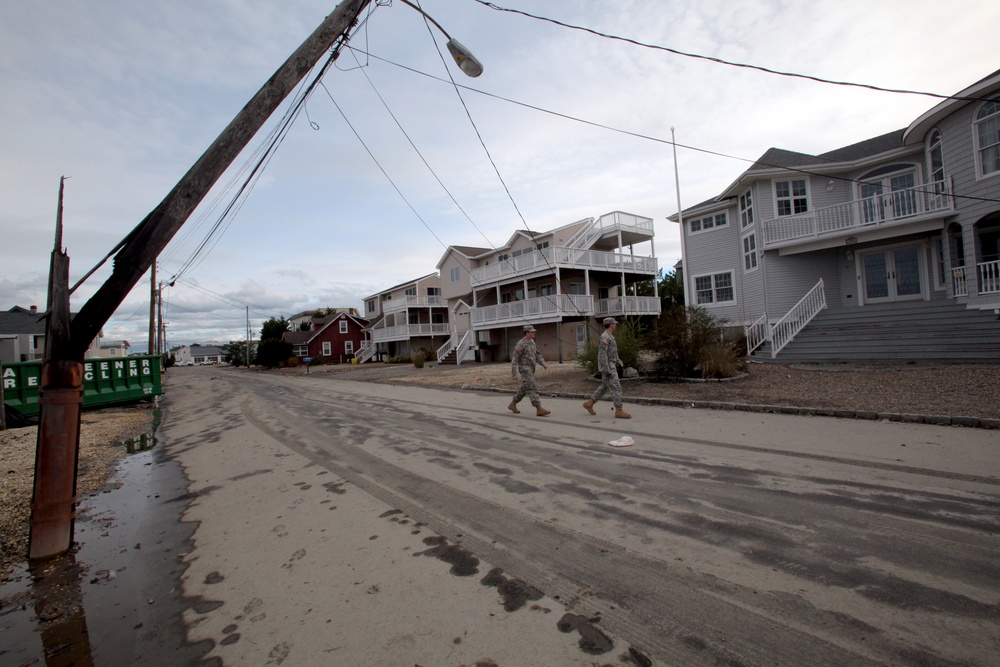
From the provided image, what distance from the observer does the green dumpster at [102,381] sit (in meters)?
14.0

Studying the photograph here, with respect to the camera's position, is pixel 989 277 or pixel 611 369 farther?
pixel 989 277

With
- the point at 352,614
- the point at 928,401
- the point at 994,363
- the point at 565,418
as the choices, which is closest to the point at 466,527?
the point at 352,614

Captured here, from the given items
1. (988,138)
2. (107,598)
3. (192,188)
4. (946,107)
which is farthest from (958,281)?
(107,598)

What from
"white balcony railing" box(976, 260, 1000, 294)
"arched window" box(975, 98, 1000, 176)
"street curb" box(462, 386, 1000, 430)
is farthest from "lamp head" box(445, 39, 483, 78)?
"arched window" box(975, 98, 1000, 176)

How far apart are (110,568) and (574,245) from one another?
26849mm

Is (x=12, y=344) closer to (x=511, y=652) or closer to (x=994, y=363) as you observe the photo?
(x=511, y=652)

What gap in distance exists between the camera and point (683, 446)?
6680 mm

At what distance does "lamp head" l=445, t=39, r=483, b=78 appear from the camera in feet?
23.4

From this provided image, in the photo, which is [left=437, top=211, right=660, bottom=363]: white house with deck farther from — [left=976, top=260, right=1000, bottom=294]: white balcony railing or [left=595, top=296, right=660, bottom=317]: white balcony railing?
[left=976, top=260, right=1000, bottom=294]: white balcony railing

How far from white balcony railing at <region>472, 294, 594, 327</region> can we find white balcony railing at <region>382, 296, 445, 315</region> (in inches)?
643

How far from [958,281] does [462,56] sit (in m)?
16.6

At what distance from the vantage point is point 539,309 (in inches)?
1088

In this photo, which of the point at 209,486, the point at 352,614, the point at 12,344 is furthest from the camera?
the point at 12,344

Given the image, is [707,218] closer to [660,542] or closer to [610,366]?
[610,366]
